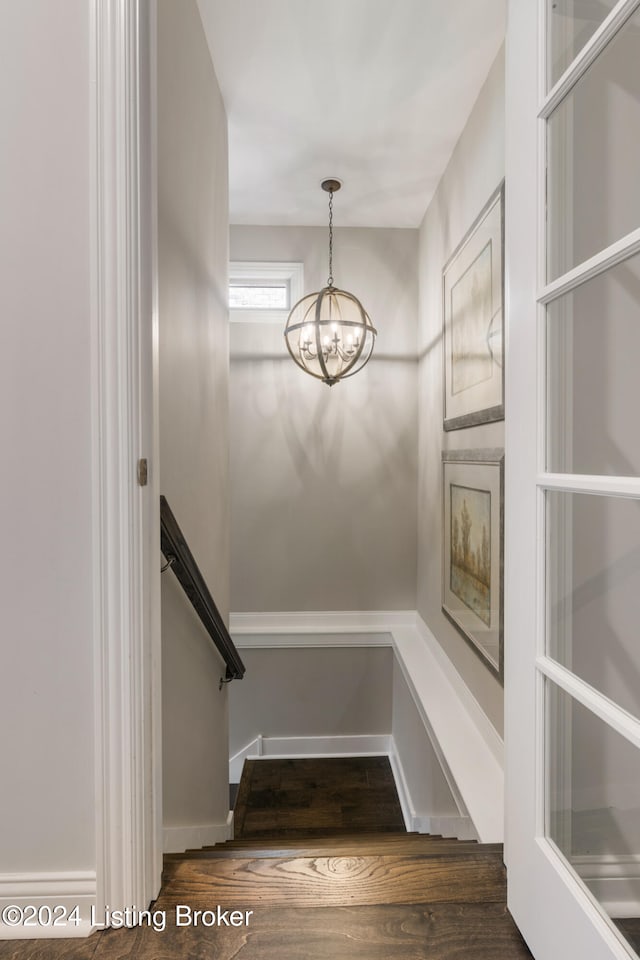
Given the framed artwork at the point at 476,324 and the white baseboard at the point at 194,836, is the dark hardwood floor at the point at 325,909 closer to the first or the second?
the white baseboard at the point at 194,836


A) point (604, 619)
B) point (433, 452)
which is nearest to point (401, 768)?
point (433, 452)

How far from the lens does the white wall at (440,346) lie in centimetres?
198

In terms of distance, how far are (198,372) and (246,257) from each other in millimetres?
1840

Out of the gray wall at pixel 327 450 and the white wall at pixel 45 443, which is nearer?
the white wall at pixel 45 443

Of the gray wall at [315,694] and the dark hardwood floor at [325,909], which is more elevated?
the dark hardwood floor at [325,909]

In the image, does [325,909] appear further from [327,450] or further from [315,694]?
[327,450]

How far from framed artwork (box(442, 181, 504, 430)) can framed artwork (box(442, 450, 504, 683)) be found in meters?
0.20

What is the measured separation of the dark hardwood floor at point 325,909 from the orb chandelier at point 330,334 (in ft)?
6.71

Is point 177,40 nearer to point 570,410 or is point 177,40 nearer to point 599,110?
point 599,110

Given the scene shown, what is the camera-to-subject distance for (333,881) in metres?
1.07

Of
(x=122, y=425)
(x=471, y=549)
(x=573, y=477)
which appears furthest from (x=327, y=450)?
(x=573, y=477)

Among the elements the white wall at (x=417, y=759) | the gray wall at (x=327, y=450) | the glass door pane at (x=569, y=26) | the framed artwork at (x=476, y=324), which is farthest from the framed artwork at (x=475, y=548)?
the glass door pane at (x=569, y=26)

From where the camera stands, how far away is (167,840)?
4.72 ft

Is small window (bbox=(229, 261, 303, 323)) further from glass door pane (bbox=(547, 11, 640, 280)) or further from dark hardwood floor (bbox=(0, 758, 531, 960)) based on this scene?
dark hardwood floor (bbox=(0, 758, 531, 960))
